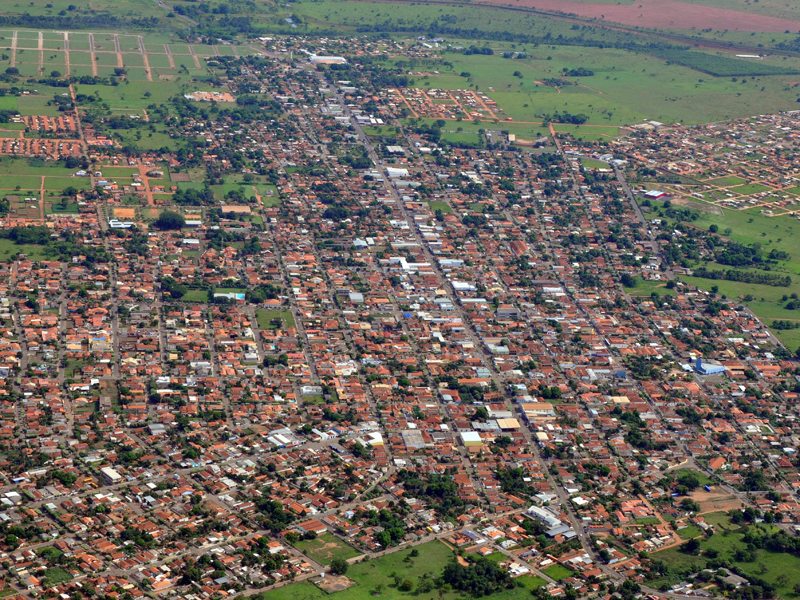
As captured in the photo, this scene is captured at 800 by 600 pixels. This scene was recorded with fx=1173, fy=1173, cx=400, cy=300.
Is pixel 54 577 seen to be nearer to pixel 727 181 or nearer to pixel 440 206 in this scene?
pixel 440 206

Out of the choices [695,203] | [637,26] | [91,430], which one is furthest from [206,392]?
[637,26]

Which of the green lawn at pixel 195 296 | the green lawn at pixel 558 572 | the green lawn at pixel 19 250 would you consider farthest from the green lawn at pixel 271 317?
the green lawn at pixel 558 572

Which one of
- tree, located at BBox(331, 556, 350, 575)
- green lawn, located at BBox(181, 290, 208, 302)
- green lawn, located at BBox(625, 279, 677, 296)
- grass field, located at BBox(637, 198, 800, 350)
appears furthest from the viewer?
green lawn, located at BBox(625, 279, 677, 296)

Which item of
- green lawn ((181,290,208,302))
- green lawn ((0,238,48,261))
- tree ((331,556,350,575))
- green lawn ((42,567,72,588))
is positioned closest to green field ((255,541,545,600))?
tree ((331,556,350,575))

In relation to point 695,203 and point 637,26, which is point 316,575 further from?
point 637,26

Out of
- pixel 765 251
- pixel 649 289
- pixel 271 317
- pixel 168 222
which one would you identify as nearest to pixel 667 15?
pixel 765 251

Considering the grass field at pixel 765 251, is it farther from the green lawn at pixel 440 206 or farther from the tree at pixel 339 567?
the tree at pixel 339 567

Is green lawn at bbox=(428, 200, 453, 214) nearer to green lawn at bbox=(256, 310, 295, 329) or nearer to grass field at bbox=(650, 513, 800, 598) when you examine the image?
green lawn at bbox=(256, 310, 295, 329)

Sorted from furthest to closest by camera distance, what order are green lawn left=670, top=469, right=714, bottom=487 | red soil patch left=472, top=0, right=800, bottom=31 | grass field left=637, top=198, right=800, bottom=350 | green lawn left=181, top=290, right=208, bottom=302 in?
red soil patch left=472, top=0, right=800, bottom=31 → grass field left=637, top=198, right=800, bottom=350 → green lawn left=181, top=290, right=208, bottom=302 → green lawn left=670, top=469, right=714, bottom=487
